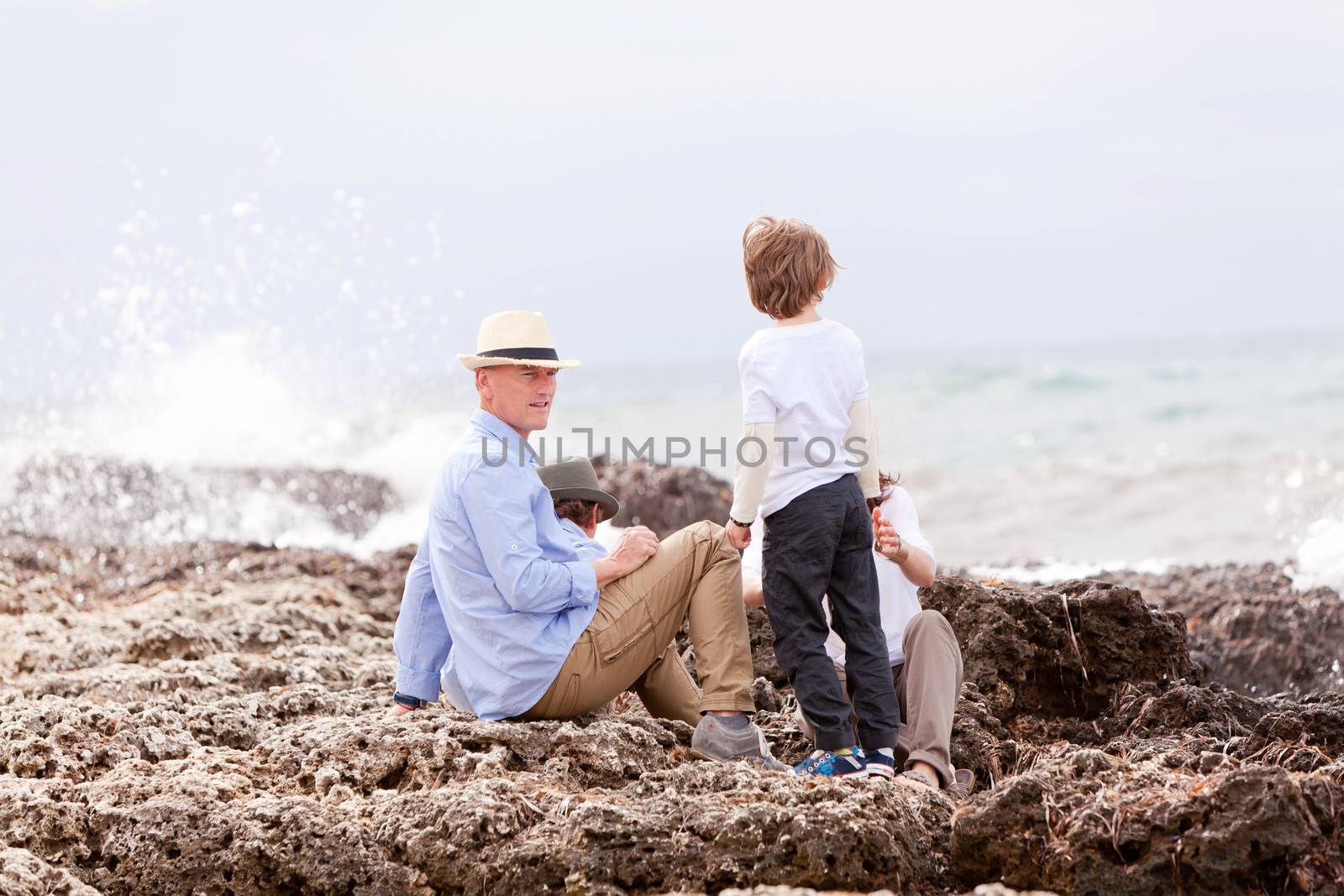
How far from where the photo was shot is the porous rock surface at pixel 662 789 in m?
3.10

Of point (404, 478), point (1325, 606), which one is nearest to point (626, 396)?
point (404, 478)

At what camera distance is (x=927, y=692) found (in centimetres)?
411

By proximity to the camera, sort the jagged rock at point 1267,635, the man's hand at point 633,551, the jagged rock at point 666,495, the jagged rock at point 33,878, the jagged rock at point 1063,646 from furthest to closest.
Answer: the jagged rock at point 666,495, the jagged rock at point 1267,635, the jagged rock at point 1063,646, the man's hand at point 633,551, the jagged rock at point 33,878

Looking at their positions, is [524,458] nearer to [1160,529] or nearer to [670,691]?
[670,691]

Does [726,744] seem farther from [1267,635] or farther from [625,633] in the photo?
[1267,635]

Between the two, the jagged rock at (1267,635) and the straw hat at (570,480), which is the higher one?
the straw hat at (570,480)

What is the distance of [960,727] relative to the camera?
4453 mm

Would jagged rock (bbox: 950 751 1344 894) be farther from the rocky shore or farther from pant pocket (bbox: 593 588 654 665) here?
pant pocket (bbox: 593 588 654 665)

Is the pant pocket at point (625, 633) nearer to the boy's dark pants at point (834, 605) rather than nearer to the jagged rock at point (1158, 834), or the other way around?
the boy's dark pants at point (834, 605)

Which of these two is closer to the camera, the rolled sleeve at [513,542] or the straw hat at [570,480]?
the rolled sleeve at [513,542]

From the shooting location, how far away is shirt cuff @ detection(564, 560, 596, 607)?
4.00 metres

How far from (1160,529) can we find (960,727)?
12820 mm

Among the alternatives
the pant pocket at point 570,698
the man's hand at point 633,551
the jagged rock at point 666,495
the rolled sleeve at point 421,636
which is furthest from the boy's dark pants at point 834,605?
the jagged rock at point 666,495

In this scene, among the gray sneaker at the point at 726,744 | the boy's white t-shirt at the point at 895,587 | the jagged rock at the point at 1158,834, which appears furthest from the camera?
the boy's white t-shirt at the point at 895,587
